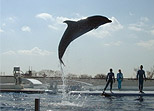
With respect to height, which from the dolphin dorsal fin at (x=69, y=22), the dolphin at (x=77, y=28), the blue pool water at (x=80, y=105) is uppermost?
the dolphin dorsal fin at (x=69, y=22)

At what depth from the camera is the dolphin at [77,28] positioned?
12.1m

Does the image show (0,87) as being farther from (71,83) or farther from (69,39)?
(69,39)

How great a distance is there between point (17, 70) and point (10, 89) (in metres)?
3.02

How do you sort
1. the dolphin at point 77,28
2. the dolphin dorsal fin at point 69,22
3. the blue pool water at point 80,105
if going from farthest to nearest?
the dolphin dorsal fin at point 69,22 < the dolphin at point 77,28 < the blue pool water at point 80,105

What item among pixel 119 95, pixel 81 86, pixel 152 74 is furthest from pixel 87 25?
pixel 152 74

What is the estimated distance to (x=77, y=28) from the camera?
41.0ft

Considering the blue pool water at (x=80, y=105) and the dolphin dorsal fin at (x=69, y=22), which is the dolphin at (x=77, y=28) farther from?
the blue pool water at (x=80, y=105)

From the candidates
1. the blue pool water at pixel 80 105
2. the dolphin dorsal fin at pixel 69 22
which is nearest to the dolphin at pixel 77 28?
the dolphin dorsal fin at pixel 69 22

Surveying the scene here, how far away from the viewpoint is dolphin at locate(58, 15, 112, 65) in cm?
1209

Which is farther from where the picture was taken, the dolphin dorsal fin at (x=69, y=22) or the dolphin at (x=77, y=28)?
the dolphin dorsal fin at (x=69, y=22)

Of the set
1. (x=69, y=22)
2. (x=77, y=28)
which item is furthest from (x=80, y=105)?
(x=69, y=22)

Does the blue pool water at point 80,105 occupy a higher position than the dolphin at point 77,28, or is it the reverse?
the dolphin at point 77,28

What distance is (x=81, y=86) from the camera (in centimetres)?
2255

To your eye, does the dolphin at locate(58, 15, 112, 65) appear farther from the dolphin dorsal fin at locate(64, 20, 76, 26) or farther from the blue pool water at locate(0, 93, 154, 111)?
the blue pool water at locate(0, 93, 154, 111)
